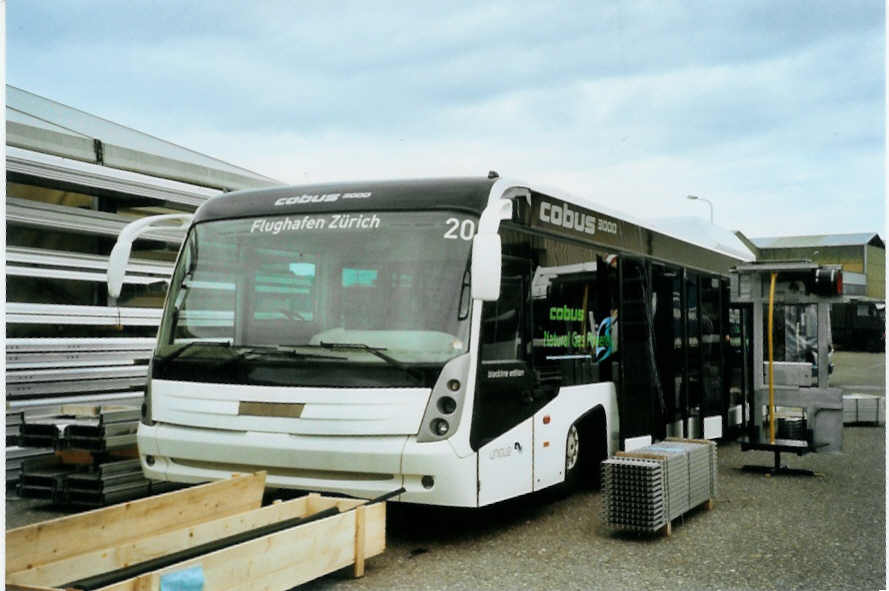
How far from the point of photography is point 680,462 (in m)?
7.57

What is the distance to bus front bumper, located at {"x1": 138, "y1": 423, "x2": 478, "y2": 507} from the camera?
6266 mm

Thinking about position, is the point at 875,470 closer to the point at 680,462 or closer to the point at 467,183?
the point at 680,462

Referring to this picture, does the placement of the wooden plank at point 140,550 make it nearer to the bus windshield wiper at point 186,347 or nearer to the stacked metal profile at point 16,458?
the bus windshield wiper at point 186,347

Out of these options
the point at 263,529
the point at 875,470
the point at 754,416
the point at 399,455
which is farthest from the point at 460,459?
the point at 875,470

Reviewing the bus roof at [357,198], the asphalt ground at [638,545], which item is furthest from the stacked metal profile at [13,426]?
the bus roof at [357,198]

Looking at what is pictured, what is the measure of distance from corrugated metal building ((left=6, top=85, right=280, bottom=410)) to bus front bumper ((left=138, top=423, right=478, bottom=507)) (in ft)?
9.55

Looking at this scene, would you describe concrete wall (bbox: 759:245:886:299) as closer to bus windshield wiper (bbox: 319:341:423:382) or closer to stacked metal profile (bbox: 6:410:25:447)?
bus windshield wiper (bbox: 319:341:423:382)

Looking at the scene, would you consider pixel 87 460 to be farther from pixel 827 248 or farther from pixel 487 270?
pixel 827 248

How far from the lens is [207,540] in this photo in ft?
18.9

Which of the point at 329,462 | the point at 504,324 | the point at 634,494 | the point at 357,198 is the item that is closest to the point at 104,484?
the point at 329,462

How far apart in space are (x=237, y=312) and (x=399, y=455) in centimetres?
166

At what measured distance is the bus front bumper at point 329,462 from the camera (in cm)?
627

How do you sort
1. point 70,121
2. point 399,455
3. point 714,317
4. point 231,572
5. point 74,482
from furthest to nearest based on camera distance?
point 714,317 → point 70,121 → point 74,482 → point 399,455 → point 231,572

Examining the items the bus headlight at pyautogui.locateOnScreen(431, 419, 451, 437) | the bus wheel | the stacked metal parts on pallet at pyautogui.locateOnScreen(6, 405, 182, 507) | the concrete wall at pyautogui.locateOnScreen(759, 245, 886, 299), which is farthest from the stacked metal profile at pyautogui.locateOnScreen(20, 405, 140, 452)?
the concrete wall at pyautogui.locateOnScreen(759, 245, 886, 299)
